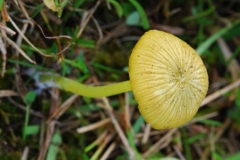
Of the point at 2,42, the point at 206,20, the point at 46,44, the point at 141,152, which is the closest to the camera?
the point at 2,42

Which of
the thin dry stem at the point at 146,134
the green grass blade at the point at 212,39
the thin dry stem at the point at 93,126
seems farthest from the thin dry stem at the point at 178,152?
the green grass blade at the point at 212,39

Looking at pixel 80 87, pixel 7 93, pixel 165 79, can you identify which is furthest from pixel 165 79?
pixel 7 93

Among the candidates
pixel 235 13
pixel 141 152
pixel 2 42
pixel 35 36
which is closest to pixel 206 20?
pixel 235 13

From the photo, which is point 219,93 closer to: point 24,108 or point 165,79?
point 165,79

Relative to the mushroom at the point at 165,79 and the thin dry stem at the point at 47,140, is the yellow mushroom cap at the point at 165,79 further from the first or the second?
the thin dry stem at the point at 47,140

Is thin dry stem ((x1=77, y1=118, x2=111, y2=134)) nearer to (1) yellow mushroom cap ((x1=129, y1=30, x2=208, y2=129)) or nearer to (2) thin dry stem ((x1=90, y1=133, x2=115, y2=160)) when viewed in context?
(2) thin dry stem ((x1=90, y1=133, x2=115, y2=160))

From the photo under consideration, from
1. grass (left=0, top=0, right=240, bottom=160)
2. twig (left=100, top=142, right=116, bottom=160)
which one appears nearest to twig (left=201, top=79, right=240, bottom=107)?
grass (left=0, top=0, right=240, bottom=160)

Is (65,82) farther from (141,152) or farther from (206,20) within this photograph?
(206,20)
